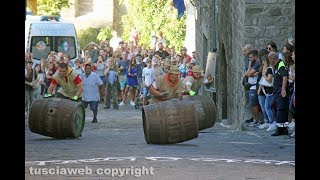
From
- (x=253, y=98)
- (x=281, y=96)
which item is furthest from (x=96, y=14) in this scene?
(x=281, y=96)

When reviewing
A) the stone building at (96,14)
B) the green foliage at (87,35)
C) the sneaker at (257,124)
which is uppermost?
the stone building at (96,14)

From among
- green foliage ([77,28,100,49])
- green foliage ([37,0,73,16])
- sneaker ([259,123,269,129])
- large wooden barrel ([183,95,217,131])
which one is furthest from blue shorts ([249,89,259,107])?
green foliage ([77,28,100,49])

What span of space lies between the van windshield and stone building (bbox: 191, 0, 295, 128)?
494 cm

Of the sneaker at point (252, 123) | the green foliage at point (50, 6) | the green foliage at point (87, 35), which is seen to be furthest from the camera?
the green foliage at point (87, 35)

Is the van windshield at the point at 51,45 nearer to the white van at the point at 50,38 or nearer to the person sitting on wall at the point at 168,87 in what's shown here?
the white van at the point at 50,38

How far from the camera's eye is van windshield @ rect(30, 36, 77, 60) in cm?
3631

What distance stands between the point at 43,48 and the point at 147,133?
18.6m

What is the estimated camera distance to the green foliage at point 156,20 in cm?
4584

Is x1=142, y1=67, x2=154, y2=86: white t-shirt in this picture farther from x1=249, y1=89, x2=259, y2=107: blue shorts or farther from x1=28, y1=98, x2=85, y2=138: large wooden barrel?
x1=28, y1=98, x2=85, y2=138: large wooden barrel

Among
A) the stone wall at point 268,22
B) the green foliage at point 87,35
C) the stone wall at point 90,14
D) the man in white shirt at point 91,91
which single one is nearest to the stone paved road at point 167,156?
the stone wall at point 268,22

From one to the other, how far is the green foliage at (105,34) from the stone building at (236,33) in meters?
21.3

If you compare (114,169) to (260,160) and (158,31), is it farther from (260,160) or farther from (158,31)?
(158,31)

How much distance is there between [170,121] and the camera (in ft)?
59.2

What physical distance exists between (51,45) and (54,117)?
17.1 meters
